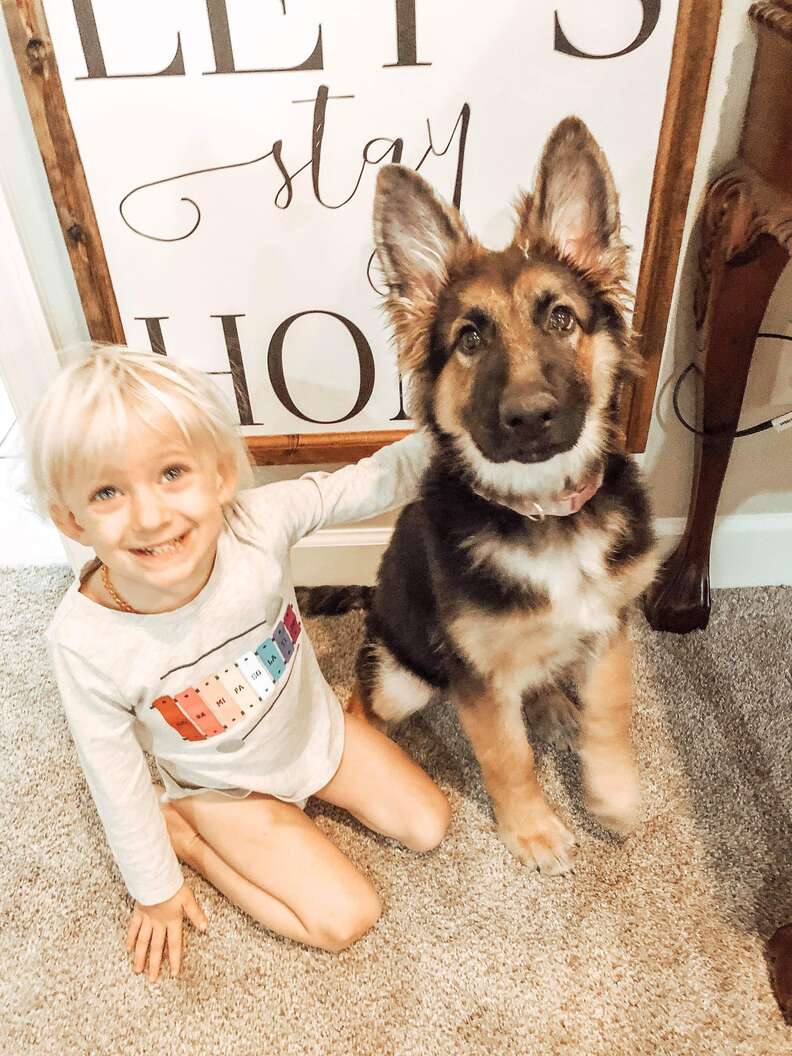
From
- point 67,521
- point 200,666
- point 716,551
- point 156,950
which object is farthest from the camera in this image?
point 716,551

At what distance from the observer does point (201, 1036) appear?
4.47ft

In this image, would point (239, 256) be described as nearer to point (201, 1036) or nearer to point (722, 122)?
point (722, 122)

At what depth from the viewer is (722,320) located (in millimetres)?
1570

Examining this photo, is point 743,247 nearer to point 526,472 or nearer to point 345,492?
point 526,472

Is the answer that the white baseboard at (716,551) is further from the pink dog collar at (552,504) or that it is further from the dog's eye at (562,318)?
the dog's eye at (562,318)

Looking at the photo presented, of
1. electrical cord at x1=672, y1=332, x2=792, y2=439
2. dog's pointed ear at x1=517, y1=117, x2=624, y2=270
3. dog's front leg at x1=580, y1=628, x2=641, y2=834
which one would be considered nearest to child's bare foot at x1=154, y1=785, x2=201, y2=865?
dog's front leg at x1=580, y1=628, x2=641, y2=834

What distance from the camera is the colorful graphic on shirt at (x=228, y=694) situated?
4.42 feet

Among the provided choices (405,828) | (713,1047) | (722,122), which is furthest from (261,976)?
(722,122)

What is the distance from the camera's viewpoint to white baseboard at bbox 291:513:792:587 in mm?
2092

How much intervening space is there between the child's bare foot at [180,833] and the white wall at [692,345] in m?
0.82

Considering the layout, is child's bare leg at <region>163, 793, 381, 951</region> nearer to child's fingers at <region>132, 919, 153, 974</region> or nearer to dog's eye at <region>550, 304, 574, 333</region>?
child's fingers at <region>132, 919, 153, 974</region>

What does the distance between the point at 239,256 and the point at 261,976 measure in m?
1.43

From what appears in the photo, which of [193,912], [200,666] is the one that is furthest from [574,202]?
[193,912]

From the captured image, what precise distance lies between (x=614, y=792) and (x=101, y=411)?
1187 millimetres
